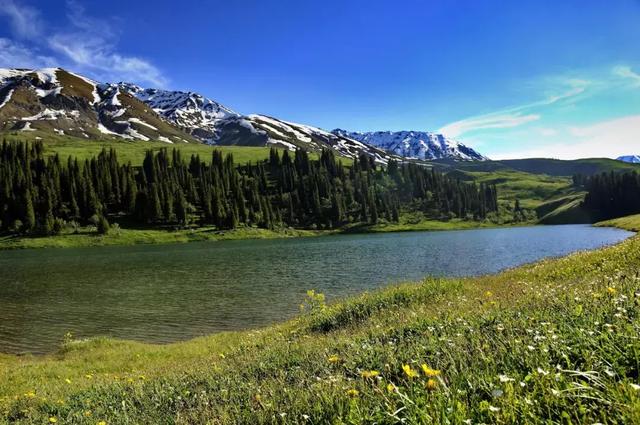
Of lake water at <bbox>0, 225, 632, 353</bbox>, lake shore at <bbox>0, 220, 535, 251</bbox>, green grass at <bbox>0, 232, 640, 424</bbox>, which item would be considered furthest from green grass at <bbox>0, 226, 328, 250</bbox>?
green grass at <bbox>0, 232, 640, 424</bbox>

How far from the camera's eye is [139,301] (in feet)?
143

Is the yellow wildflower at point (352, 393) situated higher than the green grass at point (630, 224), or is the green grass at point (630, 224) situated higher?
the yellow wildflower at point (352, 393)

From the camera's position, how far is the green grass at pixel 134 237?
136875 mm

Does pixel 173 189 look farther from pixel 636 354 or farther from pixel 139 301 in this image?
pixel 636 354

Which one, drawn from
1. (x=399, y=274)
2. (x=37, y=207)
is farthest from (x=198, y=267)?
(x=37, y=207)

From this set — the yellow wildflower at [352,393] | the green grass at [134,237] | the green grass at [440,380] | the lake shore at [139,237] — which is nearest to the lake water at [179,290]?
the green grass at [440,380]

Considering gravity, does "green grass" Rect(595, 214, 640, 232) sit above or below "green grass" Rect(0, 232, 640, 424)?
below

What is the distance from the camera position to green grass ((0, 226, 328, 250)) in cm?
13688

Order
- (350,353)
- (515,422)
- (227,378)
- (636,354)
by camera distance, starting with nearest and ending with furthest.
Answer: (515,422), (636,354), (350,353), (227,378)

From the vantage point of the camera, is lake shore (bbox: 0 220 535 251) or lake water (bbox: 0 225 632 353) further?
lake shore (bbox: 0 220 535 251)

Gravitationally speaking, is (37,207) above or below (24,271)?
above

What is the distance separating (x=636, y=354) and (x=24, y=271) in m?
89.3

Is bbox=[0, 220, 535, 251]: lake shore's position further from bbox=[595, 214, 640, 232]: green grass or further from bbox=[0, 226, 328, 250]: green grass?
bbox=[595, 214, 640, 232]: green grass

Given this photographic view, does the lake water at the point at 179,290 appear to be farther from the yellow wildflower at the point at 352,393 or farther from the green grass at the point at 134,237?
the green grass at the point at 134,237
